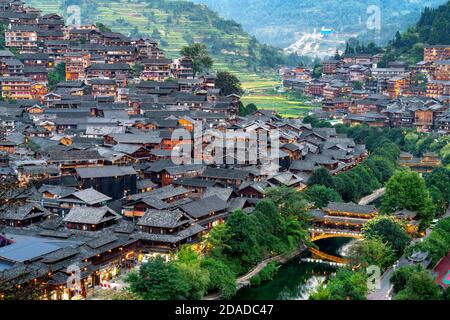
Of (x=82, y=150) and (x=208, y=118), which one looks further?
(x=208, y=118)

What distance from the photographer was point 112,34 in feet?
133

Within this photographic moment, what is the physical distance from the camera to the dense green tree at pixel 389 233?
18.8 m

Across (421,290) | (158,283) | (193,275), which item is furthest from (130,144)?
(421,290)

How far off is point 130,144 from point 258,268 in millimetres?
10239

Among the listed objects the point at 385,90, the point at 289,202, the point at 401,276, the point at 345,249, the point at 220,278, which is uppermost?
the point at 385,90

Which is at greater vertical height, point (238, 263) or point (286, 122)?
point (286, 122)

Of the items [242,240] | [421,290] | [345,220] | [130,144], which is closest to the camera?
[421,290]

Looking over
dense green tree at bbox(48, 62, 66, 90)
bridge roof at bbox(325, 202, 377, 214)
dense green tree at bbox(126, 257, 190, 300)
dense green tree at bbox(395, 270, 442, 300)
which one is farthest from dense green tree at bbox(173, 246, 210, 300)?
dense green tree at bbox(48, 62, 66, 90)

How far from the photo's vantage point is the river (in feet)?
55.5

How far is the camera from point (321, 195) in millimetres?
23438

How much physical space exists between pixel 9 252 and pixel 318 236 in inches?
413

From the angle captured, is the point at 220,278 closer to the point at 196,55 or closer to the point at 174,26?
the point at 196,55
